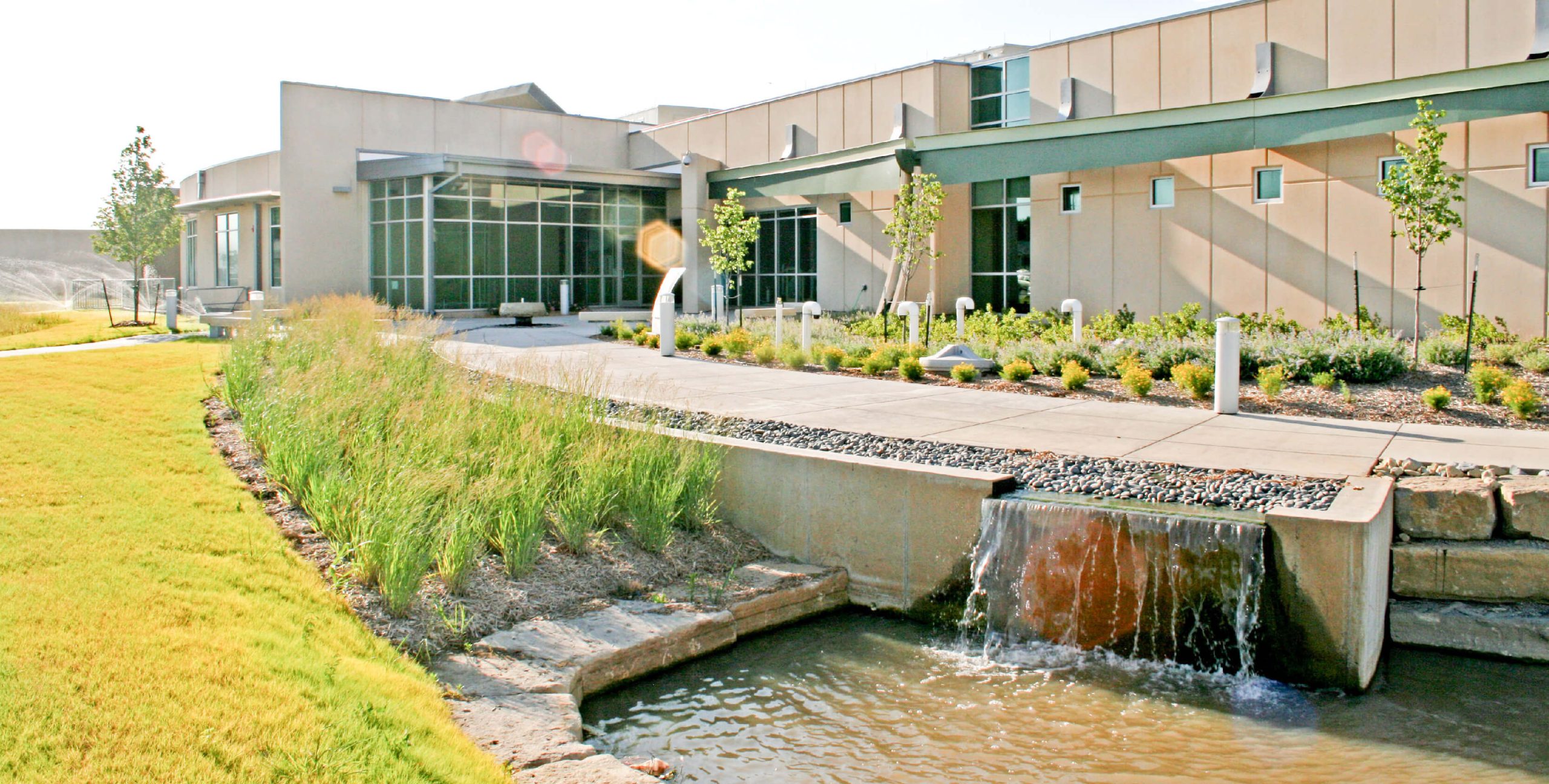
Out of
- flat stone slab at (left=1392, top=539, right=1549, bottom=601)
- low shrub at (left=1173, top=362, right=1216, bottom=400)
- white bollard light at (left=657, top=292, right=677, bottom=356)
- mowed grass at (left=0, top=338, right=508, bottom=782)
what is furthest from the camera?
white bollard light at (left=657, top=292, right=677, bottom=356)

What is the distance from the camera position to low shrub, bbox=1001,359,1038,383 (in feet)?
43.3

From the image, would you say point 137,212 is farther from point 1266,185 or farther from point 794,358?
point 1266,185

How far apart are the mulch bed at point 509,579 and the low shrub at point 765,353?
7.64 metres

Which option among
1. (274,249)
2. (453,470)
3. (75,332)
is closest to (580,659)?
(453,470)

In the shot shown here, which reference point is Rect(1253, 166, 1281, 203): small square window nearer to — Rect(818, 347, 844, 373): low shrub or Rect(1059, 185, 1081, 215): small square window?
Rect(1059, 185, 1081, 215): small square window

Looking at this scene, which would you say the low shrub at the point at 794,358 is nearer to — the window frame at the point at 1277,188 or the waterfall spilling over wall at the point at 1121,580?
the waterfall spilling over wall at the point at 1121,580

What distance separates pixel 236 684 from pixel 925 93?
23.3 m

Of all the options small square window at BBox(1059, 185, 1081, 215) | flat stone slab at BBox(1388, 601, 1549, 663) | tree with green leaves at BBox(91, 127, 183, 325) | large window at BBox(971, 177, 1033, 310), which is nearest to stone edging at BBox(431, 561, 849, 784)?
flat stone slab at BBox(1388, 601, 1549, 663)

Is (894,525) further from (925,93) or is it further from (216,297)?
(216,297)

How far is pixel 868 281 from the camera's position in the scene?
2778cm

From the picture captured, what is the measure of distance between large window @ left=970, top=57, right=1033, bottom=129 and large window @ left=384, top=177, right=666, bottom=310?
12.3 meters

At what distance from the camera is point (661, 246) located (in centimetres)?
3553

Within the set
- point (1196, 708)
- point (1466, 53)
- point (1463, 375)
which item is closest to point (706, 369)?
point (1463, 375)

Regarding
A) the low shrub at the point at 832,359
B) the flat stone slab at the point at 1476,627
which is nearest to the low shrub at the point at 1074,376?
the low shrub at the point at 832,359
